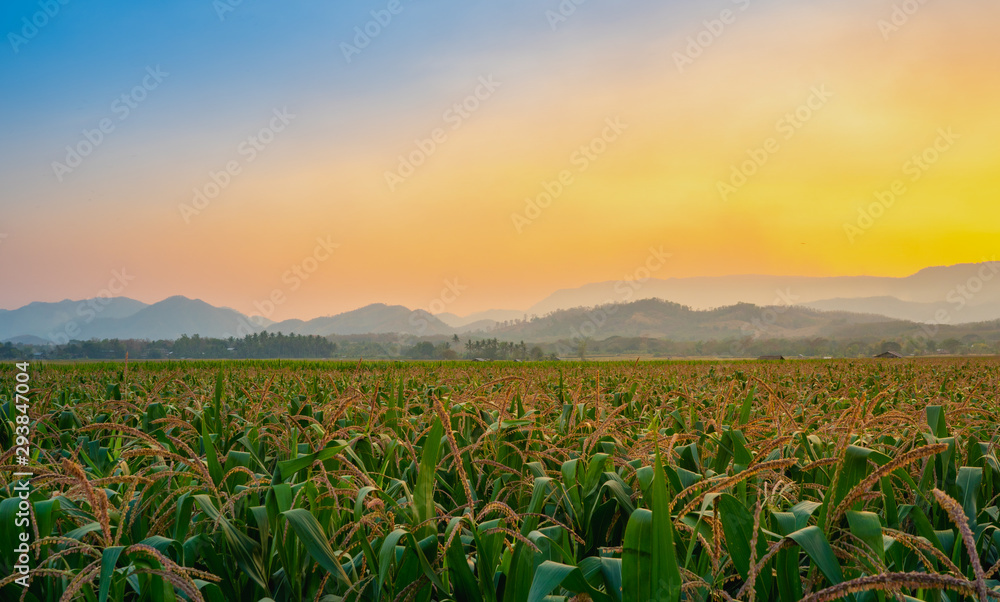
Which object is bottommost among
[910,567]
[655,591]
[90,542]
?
[910,567]

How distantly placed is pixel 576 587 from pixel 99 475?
3.93 metres

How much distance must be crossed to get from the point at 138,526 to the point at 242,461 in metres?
0.88

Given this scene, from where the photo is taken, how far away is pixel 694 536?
244 centimetres

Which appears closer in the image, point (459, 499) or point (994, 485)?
point (459, 499)

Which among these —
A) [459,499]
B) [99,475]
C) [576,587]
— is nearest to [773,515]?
[576,587]

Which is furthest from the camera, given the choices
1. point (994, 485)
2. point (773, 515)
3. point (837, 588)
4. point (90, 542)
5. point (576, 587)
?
point (994, 485)

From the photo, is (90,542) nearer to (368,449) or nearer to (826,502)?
(368,449)

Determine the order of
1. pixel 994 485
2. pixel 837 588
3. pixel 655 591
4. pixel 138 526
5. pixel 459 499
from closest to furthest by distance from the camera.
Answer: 1. pixel 837 588
2. pixel 655 591
3. pixel 138 526
4. pixel 459 499
5. pixel 994 485

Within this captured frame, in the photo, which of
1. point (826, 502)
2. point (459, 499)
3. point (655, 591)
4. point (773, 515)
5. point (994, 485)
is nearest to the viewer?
point (655, 591)

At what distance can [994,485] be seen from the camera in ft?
16.0

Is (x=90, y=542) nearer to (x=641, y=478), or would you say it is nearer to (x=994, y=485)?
(x=641, y=478)

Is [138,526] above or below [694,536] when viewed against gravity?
below

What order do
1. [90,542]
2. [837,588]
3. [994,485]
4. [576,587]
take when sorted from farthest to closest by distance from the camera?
1. [994,485]
2. [90,542]
3. [576,587]
4. [837,588]

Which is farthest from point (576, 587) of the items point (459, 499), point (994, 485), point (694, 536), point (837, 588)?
point (994, 485)
